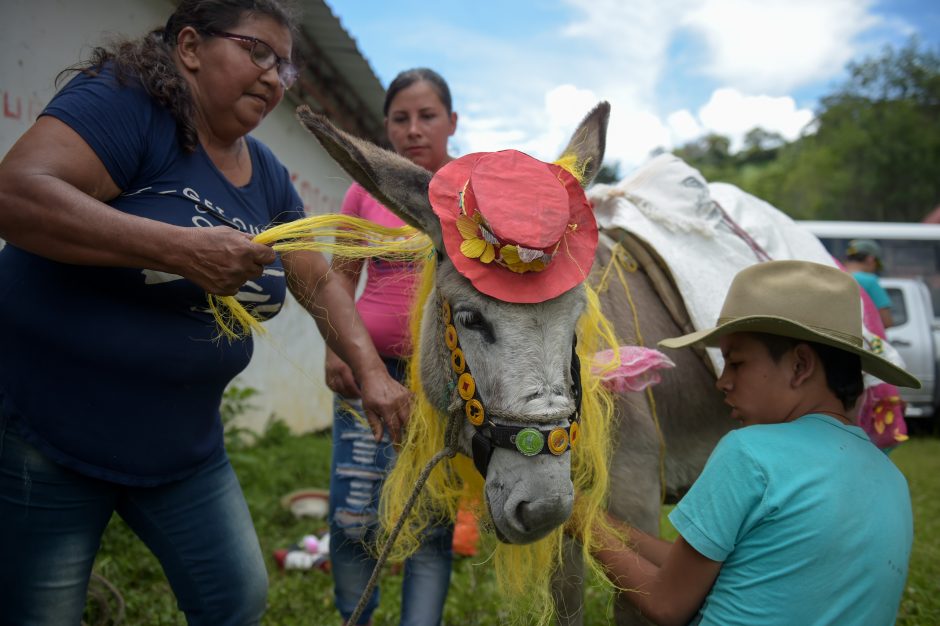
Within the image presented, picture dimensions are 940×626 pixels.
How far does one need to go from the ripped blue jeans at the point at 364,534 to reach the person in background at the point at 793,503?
3.46 ft

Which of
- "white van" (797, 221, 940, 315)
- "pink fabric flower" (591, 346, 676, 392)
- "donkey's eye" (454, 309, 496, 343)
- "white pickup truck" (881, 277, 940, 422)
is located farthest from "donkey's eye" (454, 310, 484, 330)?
"white van" (797, 221, 940, 315)

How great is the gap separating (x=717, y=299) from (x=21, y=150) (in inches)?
101

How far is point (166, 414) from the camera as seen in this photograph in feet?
6.81

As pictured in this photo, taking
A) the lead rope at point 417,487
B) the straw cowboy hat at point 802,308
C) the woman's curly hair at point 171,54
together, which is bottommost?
the lead rope at point 417,487

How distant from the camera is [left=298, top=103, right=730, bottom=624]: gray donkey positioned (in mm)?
1772

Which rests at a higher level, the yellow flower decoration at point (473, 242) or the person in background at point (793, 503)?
the yellow flower decoration at point (473, 242)

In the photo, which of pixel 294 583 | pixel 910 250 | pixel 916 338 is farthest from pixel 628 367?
pixel 910 250

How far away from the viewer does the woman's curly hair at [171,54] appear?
78.0 inches

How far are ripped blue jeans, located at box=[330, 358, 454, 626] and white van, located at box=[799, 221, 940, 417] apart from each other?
344 inches

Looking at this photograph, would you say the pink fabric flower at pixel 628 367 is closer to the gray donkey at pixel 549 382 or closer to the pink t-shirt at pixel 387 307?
the gray donkey at pixel 549 382

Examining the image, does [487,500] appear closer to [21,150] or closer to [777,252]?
[21,150]

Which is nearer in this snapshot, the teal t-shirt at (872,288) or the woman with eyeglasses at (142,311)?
the woman with eyeglasses at (142,311)

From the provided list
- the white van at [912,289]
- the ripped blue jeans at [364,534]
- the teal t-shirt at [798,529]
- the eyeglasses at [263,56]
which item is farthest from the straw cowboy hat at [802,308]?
the white van at [912,289]

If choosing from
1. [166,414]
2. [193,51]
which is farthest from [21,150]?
[166,414]
